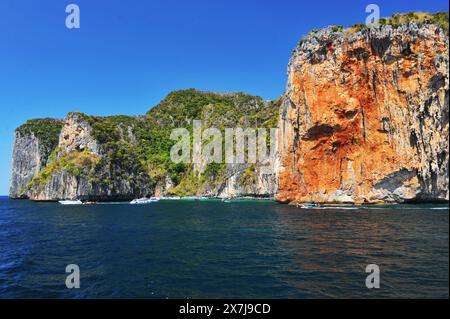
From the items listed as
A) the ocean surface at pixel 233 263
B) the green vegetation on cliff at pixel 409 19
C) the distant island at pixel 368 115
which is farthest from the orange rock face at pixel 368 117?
the ocean surface at pixel 233 263

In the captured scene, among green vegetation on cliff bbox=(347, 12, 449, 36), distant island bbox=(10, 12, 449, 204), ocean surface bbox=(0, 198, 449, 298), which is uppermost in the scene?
green vegetation on cliff bbox=(347, 12, 449, 36)

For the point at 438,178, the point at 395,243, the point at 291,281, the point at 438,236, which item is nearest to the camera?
the point at 291,281

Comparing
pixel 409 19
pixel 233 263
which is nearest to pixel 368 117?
pixel 409 19

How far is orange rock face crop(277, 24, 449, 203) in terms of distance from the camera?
91.0 metres

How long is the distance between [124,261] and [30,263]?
8.71 meters

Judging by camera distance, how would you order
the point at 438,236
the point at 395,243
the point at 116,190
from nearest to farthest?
the point at 395,243 → the point at 438,236 → the point at 116,190

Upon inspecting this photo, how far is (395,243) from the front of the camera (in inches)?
1324

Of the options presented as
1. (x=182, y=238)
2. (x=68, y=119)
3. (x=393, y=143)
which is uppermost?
(x=68, y=119)

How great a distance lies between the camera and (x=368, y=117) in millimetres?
98938

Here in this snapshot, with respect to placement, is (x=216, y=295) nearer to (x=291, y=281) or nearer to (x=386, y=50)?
(x=291, y=281)

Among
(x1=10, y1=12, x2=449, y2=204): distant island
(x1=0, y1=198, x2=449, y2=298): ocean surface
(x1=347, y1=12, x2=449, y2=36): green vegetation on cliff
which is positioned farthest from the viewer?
(x1=347, y1=12, x2=449, y2=36): green vegetation on cliff

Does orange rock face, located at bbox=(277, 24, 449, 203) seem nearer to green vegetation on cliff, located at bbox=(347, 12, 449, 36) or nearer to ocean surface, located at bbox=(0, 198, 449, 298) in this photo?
green vegetation on cliff, located at bbox=(347, 12, 449, 36)

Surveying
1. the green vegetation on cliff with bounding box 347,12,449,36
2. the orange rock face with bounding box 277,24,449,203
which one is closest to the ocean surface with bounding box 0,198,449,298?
the orange rock face with bounding box 277,24,449,203
